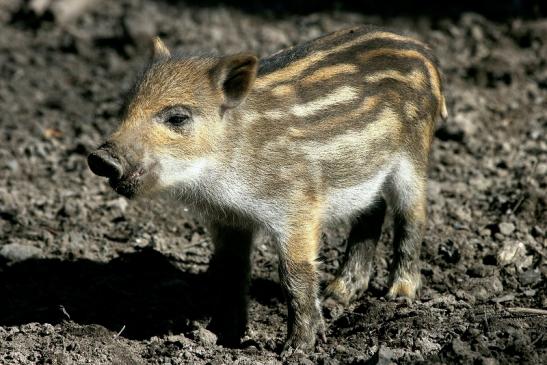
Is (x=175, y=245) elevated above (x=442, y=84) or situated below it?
below

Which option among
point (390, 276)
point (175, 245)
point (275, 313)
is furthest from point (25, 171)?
point (390, 276)

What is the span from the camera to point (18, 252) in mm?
6164

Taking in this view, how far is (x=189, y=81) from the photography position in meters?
5.10

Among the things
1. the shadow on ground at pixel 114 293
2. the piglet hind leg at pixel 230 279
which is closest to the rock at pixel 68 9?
the shadow on ground at pixel 114 293

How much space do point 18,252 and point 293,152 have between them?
6.95 ft

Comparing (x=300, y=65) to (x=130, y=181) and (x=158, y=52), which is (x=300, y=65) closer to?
(x=158, y=52)

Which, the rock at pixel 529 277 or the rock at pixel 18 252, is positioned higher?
the rock at pixel 18 252

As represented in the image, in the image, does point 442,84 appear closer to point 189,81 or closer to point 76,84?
point 189,81

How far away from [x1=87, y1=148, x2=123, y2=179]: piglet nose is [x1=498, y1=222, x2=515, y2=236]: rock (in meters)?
2.79

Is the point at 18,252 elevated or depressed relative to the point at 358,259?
elevated

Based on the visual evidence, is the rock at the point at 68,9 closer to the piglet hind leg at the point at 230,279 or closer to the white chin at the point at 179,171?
the piglet hind leg at the point at 230,279

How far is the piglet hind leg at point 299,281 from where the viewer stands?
509 cm

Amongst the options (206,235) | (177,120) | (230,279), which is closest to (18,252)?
(206,235)

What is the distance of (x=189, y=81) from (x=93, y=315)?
1554mm
